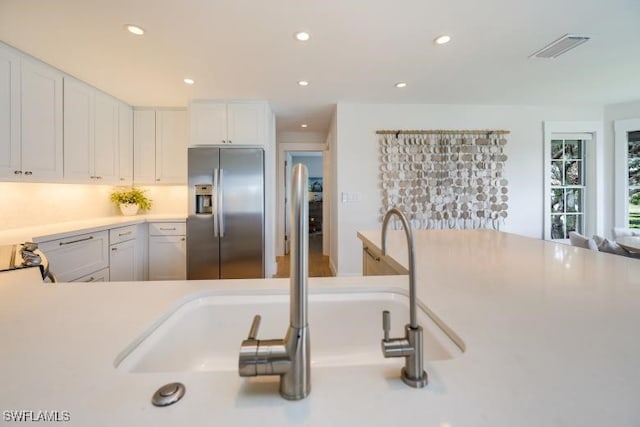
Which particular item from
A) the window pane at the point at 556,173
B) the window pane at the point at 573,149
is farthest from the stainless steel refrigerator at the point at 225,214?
the window pane at the point at 573,149

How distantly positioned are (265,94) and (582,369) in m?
3.38

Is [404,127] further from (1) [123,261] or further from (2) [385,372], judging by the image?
(1) [123,261]

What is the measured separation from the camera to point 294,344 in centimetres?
41

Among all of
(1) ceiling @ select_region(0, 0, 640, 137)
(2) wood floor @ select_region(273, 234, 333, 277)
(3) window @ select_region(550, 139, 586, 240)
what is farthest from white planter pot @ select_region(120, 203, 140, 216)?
(3) window @ select_region(550, 139, 586, 240)

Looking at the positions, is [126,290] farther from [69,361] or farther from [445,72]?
[445,72]

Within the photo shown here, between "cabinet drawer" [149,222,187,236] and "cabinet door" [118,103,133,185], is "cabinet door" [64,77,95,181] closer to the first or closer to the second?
"cabinet door" [118,103,133,185]

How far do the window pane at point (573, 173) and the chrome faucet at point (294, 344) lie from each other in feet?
16.8

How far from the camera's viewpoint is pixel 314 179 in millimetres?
9148

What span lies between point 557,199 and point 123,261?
19.1ft

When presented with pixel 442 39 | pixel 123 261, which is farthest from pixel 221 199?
pixel 442 39

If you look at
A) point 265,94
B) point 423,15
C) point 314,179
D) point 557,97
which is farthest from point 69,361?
point 314,179

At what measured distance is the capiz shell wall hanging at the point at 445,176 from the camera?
11.8 feet

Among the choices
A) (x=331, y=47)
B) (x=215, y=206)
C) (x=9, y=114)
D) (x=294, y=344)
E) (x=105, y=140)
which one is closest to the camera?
(x=294, y=344)

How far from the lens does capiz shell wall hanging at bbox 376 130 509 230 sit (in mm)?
3600
